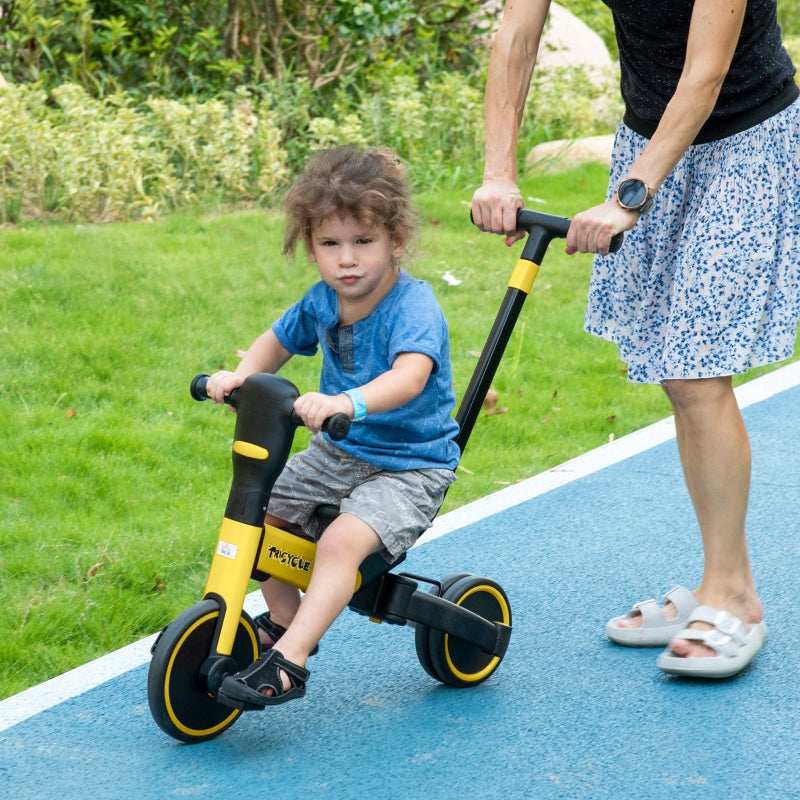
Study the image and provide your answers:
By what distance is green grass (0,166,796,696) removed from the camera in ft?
13.4

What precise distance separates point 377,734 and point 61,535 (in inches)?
Result: 61.5

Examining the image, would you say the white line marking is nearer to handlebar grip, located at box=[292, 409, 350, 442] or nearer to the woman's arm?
handlebar grip, located at box=[292, 409, 350, 442]

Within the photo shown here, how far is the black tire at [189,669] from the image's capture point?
Result: 295 cm

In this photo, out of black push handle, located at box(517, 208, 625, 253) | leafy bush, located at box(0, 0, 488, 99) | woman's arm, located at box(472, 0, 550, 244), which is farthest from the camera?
leafy bush, located at box(0, 0, 488, 99)

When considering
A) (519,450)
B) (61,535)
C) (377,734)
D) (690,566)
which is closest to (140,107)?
(519,450)

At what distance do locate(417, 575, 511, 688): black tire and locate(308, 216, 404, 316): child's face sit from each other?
840mm

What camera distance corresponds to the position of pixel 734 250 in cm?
348

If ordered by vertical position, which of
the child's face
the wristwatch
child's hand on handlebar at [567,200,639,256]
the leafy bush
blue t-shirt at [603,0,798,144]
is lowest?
the leafy bush

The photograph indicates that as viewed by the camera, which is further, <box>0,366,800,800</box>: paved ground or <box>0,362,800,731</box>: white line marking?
<box>0,362,800,731</box>: white line marking

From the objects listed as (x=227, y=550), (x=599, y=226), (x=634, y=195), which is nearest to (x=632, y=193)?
(x=634, y=195)

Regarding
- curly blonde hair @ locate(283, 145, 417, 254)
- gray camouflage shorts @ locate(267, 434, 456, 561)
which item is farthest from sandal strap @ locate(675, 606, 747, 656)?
curly blonde hair @ locate(283, 145, 417, 254)

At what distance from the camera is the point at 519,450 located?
563 centimetres

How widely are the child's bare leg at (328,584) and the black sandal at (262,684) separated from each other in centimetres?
2

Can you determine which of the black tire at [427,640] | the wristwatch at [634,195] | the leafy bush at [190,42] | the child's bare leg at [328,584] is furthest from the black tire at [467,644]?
the leafy bush at [190,42]
